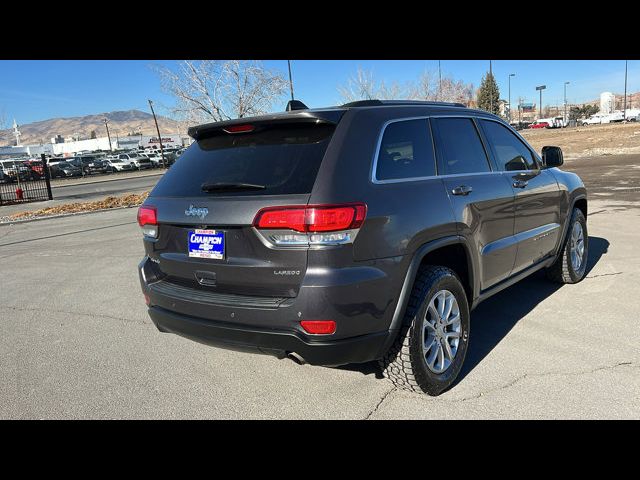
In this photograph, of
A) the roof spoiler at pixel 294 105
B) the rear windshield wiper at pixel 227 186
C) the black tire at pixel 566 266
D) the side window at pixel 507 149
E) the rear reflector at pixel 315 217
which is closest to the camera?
the rear reflector at pixel 315 217

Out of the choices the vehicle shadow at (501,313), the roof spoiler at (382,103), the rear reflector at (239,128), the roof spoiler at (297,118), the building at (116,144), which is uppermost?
the building at (116,144)

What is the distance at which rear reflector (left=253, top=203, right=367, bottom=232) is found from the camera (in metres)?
2.54

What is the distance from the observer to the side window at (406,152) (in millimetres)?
2936

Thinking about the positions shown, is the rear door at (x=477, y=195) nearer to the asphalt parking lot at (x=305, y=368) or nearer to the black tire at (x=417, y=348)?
the black tire at (x=417, y=348)

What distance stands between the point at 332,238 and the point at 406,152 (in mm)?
937

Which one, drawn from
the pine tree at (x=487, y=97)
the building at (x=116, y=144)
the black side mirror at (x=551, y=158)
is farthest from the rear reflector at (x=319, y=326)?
the building at (x=116, y=144)

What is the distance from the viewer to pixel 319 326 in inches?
103

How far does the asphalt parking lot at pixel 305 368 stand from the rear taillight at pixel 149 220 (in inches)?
41.2

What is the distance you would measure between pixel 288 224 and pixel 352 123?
2.43 feet

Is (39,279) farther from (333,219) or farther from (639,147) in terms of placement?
(639,147)

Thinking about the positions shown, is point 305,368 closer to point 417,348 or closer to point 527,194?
point 417,348

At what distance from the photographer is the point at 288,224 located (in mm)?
2594

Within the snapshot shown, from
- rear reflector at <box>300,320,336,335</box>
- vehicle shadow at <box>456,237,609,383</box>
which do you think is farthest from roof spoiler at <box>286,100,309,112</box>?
vehicle shadow at <box>456,237,609,383</box>
